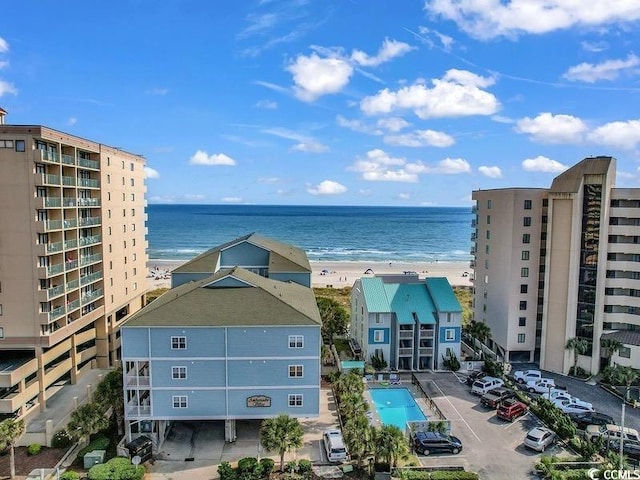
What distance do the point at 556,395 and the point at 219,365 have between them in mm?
26237

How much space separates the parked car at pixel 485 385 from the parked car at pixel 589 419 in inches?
241

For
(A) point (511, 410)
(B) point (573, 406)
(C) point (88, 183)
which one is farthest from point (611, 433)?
(C) point (88, 183)

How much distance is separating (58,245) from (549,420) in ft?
123

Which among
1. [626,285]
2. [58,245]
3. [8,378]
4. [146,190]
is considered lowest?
[8,378]

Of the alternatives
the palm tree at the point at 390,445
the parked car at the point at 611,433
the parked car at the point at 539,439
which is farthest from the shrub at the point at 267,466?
the parked car at the point at 611,433

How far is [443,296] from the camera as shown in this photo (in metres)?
45.1

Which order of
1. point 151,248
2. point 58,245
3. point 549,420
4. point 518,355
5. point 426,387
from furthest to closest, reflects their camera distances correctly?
point 151,248
point 518,355
point 426,387
point 58,245
point 549,420

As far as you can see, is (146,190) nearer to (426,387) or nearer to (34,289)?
(34,289)

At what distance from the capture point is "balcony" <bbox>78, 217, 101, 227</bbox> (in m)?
38.6

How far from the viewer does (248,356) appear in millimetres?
29609

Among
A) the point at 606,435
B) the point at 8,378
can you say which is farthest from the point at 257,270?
the point at 606,435

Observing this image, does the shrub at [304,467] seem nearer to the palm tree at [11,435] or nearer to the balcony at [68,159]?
the palm tree at [11,435]

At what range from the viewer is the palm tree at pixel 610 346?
41.4 meters

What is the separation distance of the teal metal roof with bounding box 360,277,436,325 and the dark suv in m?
14.3
